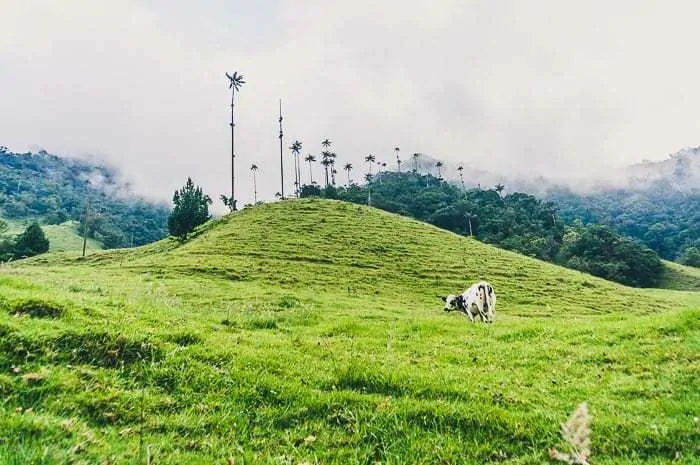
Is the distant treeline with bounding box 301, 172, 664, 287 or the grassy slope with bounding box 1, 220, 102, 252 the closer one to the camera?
the distant treeline with bounding box 301, 172, 664, 287

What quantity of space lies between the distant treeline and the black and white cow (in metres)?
86.1

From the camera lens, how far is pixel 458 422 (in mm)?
6016

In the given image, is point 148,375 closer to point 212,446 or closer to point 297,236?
point 212,446

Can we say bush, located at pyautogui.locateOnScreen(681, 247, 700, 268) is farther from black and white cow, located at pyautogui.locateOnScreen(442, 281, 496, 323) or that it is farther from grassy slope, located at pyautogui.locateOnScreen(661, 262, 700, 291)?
black and white cow, located at pyautogui.locateOnScreen(442, 281, 496, 323)

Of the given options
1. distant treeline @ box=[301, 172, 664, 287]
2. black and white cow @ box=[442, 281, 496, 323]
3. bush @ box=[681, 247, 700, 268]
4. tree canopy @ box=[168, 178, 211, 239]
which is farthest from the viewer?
bush @ box=[681, 247, 700, 268]

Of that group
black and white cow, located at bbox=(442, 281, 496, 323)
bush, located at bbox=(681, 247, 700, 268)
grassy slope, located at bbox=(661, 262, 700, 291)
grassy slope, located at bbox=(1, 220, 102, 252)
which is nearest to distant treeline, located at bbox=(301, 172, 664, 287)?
grassy slope, located at bbox=(661, 262, 700, 291)

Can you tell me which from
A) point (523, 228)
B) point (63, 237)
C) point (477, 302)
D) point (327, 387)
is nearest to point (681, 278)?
point (523, 228)

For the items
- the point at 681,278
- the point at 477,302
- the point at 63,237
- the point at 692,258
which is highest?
the point at 63,237

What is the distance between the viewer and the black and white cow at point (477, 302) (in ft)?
71.1

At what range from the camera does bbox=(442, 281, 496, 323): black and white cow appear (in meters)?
21.7

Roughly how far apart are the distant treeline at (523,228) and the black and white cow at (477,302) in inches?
3390

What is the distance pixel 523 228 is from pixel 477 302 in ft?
361

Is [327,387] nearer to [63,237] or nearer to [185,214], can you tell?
[185,214]

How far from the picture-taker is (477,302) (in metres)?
21.8
